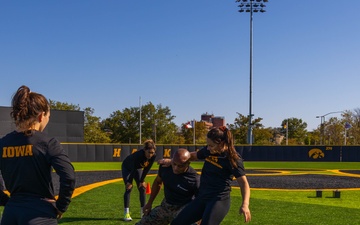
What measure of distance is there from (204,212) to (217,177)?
1.51ft

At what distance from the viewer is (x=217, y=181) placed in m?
5.70

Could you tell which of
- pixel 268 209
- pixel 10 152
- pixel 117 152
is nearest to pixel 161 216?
pixel 10 152

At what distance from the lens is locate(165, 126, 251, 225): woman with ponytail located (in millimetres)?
5523

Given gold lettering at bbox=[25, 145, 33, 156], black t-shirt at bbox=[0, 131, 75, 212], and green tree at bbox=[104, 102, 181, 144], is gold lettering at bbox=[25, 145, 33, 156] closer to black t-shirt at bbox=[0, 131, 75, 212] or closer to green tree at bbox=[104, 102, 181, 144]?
black t-shirt at bbox=[0, 131, 75, 212]

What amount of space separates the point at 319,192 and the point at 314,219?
4.85 m

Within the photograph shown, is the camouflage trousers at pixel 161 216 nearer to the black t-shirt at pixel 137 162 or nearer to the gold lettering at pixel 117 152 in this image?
the black t-shirt at pixel 137 162

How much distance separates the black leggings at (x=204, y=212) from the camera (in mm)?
5457

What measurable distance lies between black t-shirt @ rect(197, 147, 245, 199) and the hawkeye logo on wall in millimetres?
36438

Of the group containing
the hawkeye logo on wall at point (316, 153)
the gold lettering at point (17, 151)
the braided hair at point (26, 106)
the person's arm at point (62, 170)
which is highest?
the braided hair at point (26, 106)

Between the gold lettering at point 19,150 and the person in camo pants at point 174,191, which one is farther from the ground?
the gold lettering at point 19,150

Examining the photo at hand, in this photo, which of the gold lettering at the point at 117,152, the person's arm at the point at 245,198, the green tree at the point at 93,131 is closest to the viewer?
the person's arm at the point at 245,198

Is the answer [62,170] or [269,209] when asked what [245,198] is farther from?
[269,209]

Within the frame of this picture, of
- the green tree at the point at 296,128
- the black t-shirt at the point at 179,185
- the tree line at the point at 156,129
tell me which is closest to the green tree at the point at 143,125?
the tree line at the point at 156,129

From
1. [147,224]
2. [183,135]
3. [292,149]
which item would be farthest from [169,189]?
[183,135]
